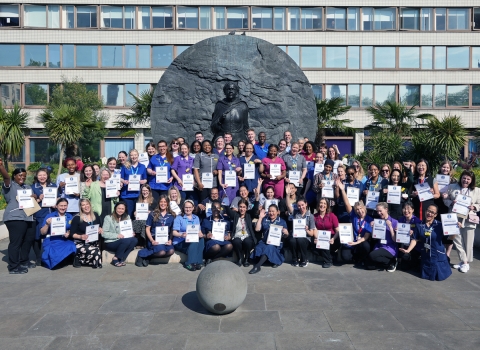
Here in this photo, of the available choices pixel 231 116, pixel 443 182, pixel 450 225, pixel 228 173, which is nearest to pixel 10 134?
pixel 231 116

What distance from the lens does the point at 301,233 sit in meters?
8.10

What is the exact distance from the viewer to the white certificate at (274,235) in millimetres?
8008

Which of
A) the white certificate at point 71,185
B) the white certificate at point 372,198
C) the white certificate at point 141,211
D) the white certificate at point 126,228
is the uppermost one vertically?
the white certificate at point 71,185

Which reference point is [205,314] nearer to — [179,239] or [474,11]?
[179,239]

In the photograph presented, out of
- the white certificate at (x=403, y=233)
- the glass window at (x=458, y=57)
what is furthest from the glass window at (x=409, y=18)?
the white certificate at (x=403, y=233)

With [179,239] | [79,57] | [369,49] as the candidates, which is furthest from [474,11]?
[179,239]

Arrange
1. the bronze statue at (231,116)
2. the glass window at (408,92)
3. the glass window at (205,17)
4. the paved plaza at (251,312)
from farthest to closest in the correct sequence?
the glass window at (408,92)
the glass window at (205,17)
the bronze statue at (231,116)
the paved plaza at (251,312)

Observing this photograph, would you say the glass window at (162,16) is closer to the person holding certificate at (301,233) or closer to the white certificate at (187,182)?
the white certificate at (187,182)

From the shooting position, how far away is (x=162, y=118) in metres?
13.3

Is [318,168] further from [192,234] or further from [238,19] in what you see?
[238,19]

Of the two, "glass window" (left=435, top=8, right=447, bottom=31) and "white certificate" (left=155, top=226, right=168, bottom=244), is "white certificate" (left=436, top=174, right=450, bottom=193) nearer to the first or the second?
"white certificate" (left=155, top=226, right=168, bottom=244)

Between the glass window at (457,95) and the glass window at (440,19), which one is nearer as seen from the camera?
the glass window at (440,19)

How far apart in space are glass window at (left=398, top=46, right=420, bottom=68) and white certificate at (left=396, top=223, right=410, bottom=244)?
1095 inches

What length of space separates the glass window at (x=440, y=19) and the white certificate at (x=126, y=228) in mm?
30532
